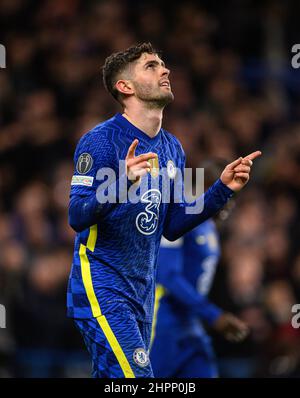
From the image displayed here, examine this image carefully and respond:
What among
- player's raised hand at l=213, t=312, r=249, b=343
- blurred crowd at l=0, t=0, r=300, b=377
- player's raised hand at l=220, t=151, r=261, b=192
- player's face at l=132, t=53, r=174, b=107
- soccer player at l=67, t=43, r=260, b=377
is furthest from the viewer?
blurred crowd at l=0, t=0, r=300, b=377

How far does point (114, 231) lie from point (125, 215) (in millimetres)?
111

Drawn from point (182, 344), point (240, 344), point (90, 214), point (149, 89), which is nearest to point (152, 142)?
point (149, 89)

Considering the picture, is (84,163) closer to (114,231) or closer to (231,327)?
(114,231)

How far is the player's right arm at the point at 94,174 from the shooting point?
5.18m

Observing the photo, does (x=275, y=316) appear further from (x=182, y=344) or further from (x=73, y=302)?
(x=73, y=302)

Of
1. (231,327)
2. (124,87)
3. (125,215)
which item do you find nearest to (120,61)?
(124,87)

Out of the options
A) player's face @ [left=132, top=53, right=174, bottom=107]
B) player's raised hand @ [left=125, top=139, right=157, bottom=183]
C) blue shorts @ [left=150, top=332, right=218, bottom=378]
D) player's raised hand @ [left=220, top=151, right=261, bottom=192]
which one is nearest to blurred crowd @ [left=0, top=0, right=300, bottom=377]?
blue shorts @ [left=150, top=332, right=218, bottom=378]

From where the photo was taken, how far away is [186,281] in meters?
7.51

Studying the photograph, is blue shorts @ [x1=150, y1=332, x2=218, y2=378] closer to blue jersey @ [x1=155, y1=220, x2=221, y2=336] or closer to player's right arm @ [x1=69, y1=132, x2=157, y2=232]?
blue jersey @ [x1=155, y1=220, x2=221, y2=336]

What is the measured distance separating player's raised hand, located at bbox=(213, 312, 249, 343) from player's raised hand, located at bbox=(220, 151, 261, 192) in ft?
5.85

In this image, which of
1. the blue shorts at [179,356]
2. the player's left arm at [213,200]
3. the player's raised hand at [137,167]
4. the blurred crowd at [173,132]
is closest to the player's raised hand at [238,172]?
the player's left arm at [213,200]

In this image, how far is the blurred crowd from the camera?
9836mm

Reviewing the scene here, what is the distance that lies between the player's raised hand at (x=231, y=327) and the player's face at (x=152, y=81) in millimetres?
2095

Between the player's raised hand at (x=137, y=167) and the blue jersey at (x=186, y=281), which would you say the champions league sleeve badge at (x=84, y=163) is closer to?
the player's raised hand at (x=137, y=167)
